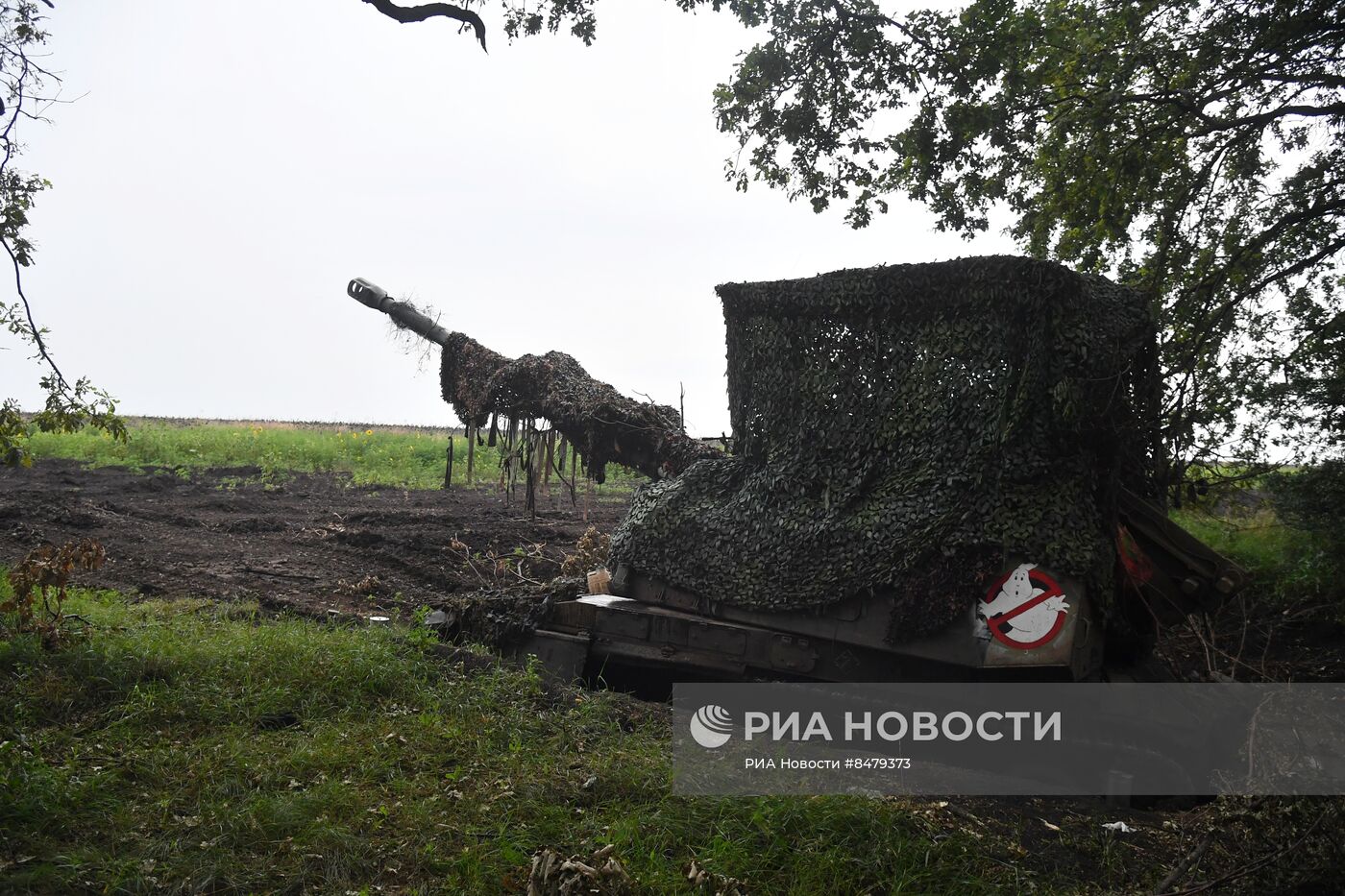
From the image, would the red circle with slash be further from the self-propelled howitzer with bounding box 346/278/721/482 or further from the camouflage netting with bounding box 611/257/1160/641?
the self-propelled howitzer with bounding box 346/278/721/482

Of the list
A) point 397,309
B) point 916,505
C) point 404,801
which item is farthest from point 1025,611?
point 397,309

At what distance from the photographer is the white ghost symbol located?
22.6 ft

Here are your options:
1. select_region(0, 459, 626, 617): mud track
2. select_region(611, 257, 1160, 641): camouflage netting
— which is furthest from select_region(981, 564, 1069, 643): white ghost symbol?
select_region(0, 459, 626, 617): mud track

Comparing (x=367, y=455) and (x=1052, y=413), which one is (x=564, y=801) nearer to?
(x=1052, y=413)

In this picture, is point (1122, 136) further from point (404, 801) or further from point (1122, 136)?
point (404, 801)

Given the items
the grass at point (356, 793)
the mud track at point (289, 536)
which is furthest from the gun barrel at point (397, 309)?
the grass at point (356, 793)

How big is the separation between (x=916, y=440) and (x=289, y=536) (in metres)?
11.1

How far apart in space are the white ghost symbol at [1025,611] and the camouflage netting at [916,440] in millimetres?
150

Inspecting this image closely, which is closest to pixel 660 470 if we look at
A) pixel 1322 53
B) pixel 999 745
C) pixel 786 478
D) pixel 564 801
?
pixel 786 478

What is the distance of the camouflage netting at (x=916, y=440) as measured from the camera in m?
7.04

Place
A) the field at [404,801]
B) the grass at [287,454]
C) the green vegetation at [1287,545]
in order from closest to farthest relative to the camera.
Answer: the field at [404,801] < the green vegetation at [1287,545] < the grass at [287,454]

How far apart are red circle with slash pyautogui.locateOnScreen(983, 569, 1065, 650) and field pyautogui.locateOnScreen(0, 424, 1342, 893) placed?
1.07 meters

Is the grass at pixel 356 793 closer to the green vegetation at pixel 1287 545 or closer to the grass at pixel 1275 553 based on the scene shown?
the grass at pixel 1275 553

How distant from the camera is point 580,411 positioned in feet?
36.3
